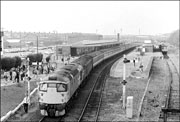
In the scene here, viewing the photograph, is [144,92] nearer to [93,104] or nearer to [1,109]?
[93,104]

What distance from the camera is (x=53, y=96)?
17.4 metres

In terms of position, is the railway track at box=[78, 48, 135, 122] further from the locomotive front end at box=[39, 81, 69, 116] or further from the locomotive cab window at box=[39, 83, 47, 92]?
the locomotive cab window at box=[39, 83, 47, 92]

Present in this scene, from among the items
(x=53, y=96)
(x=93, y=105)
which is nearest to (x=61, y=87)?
(x=53, y=96)

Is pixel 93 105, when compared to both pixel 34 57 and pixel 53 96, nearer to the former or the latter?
pixel 53 96

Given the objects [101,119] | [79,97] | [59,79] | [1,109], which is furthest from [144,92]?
[1,109]

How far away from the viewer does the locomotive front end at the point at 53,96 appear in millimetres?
17422

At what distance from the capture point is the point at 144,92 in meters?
26.4

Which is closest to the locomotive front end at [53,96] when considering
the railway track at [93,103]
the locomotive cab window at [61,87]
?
the locomotive cab window at [61,87]

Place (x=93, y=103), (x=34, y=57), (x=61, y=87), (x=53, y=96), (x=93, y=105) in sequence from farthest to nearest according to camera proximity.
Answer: (x=34, y=57) → (x=93, y=103) → (x=93, y=105) → (x=61, y=87) → (x=53, y=96)

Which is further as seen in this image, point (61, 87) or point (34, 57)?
point (34, 57)

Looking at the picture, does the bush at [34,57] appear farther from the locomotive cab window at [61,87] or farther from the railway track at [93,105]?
the locomotive cab window at [61,87]

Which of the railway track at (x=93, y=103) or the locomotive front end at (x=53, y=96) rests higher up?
the locomotive front end at (x=53, y=96)

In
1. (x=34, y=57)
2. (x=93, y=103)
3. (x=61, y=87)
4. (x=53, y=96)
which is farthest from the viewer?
(x=34, y=57)

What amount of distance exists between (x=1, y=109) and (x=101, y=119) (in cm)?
854
